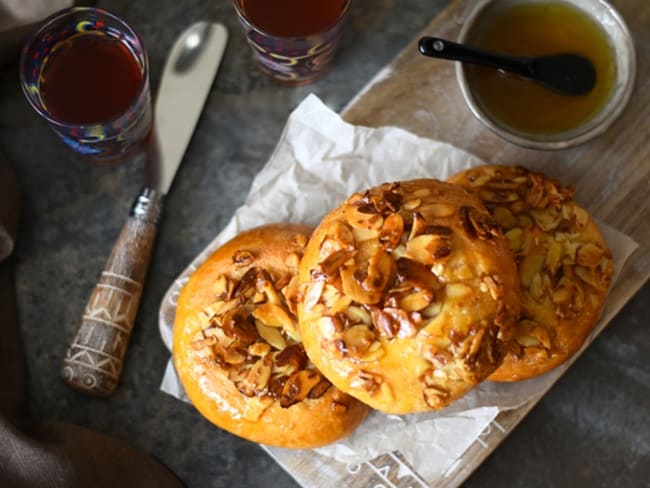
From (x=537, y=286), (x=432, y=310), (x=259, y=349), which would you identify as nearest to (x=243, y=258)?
(x=259, y=349)

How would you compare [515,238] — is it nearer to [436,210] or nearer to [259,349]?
[436,210]

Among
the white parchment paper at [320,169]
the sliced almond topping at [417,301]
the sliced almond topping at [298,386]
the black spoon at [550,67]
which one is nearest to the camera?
the sliced almond topping at [417,301]

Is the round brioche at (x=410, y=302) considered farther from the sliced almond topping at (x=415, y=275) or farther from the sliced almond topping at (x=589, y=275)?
the sliced almond topping at (x=589, y=275)

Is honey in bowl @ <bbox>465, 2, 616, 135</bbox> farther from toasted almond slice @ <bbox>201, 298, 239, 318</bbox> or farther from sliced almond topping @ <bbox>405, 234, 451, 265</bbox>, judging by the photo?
toasted almond slice @ <bbox>201, 298, 239, 318</bbox>

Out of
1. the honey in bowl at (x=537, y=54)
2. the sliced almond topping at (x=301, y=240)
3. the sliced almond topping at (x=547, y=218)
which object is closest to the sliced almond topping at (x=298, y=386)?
the sliced almond topping at (x=301, y=240)

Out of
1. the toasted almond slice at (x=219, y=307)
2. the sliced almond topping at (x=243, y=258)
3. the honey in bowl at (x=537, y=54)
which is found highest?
the honey in bowl at (x=537, y=54)

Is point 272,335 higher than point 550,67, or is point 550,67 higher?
point 550,67
